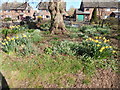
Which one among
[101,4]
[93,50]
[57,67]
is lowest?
[57,67]

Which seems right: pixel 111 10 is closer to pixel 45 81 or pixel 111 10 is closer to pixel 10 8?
pixel 10 8

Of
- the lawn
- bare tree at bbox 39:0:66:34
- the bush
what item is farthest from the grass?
bare tree at bbox 39:0:66:34

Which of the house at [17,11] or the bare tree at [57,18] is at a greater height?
the house at [17,11]

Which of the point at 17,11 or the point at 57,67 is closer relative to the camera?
the point at 57,67

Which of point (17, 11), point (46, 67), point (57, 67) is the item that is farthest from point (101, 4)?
point (46, 67)

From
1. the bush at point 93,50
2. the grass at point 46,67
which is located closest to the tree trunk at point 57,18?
the bush at point 93,50

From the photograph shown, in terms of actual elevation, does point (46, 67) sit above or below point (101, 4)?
below

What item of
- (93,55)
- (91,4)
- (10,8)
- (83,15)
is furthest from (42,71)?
(10,8)

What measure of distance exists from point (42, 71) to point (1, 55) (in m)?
2.28

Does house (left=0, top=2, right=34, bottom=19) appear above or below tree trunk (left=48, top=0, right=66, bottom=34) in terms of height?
above

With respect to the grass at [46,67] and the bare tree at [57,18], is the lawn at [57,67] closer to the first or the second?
the grass at [46,67]

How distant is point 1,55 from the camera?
501 cm

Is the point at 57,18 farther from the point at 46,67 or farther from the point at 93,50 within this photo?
the point at 46,67

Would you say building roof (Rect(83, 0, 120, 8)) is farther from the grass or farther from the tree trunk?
the grass
